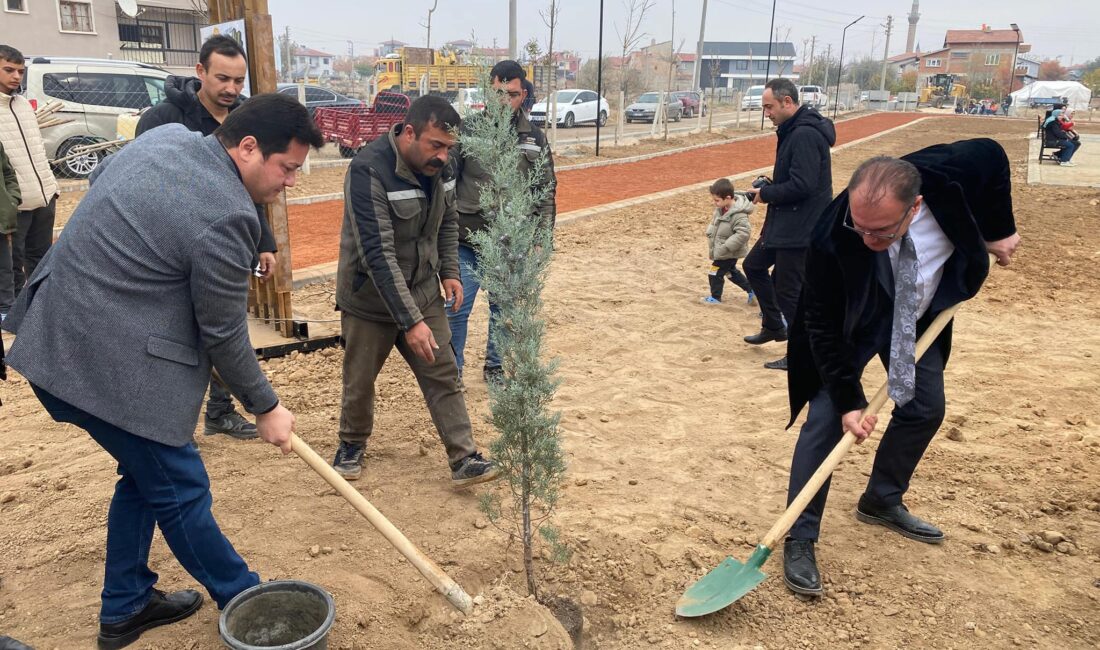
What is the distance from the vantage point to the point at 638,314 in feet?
21.4

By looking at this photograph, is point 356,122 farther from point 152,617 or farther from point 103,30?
point 103,30

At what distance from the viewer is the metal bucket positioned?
7.83ft

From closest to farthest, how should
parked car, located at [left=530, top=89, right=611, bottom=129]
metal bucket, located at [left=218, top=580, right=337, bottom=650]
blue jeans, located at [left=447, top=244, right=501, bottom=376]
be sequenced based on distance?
metal bucket, located at [left=218, top=580, right=337, bottom=650] → blue jeans, located at [left=447, top=244, right=501, bottom=376] → parked car, located at [left=530, top=89, right=611, bottom=129]

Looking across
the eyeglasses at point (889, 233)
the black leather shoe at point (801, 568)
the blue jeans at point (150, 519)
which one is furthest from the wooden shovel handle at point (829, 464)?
the blue jeans at point (150, 519)

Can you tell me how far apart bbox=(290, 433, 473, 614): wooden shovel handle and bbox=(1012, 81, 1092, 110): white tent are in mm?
62084

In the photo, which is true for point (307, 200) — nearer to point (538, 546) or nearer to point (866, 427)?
point (538, 546)

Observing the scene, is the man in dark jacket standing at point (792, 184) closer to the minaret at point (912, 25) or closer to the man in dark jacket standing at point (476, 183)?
the man in dark jacket standing at point (476, 183)

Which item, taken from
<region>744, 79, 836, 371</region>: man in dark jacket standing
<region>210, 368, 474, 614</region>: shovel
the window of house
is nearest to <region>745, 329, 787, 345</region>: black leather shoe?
<region>744, 79, 836, 371</region>: man in dark jacket standing

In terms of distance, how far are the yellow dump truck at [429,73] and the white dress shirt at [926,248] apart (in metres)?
25.1

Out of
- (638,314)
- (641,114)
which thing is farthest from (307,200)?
(641,114)

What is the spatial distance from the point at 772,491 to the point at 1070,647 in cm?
133

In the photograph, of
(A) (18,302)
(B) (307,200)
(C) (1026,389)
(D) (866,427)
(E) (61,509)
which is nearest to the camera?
(A) (18,302)

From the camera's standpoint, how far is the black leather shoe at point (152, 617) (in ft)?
8.39

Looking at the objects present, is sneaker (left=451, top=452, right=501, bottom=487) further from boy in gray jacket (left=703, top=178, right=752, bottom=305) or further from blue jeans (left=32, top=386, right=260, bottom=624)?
boy in gray jacket (left=703, top=178, right=752, bottom=305)
